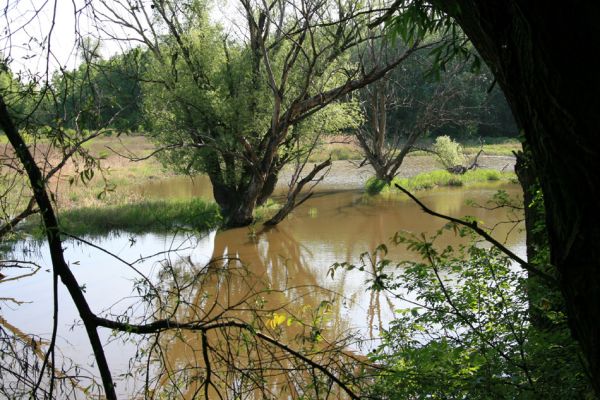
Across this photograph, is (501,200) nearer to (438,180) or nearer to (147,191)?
(438,180)

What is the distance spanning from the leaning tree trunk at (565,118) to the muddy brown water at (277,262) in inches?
163

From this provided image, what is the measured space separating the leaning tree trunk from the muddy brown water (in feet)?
13.6

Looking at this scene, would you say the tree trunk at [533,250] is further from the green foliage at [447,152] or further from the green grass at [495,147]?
the green grass at [495,147]

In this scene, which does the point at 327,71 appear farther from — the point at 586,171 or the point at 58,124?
the point at 586,171

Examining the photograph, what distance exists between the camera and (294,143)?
1561cm

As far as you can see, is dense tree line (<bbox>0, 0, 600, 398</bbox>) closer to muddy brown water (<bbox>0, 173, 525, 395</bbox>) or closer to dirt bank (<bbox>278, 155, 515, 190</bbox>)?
muddy brown water (<bbox>0, 173, 525, 395</bbox>)

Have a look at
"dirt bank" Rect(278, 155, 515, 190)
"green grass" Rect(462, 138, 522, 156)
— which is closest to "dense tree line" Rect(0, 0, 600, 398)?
"dirt bank" Rect(278, 155, 515, 190)

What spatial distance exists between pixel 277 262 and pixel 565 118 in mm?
10910

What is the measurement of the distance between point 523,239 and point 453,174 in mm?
8860

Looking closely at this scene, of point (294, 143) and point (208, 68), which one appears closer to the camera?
point (208, 68)

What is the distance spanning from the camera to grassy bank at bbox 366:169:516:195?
1873 cm

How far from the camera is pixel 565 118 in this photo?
1082mm

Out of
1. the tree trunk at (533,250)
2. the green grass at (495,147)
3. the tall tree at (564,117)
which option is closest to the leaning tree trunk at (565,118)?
the tall tree at (564,117)

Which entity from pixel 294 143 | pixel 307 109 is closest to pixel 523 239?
pixel 307 109
